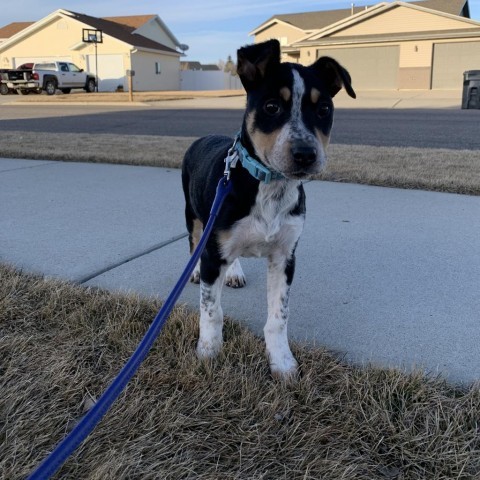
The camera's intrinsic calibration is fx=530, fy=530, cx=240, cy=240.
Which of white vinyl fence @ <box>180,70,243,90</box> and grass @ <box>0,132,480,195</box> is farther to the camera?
white vinyl fence @ <box>180,70,243,90</box>

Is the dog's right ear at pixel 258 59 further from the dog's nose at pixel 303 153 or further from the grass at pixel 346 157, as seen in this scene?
the grass at pixel 346 157

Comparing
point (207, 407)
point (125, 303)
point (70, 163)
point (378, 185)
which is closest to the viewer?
point (207, 407)

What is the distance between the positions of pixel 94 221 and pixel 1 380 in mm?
2873

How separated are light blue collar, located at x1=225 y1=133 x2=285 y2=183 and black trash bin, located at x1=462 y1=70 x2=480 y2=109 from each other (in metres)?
19.9

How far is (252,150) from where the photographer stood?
2.65 meters

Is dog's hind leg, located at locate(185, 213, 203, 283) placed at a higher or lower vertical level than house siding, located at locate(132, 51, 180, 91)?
lower

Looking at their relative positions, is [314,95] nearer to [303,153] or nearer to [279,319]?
[303,153]

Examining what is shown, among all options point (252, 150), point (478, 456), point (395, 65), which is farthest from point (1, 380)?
point (395, 65)

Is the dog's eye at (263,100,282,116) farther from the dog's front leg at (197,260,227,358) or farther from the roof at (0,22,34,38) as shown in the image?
the roof at (0,22,34,38)

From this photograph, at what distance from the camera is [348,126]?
47.4ft

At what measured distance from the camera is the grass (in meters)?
6.50

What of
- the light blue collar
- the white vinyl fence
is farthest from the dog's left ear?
the white vinyl fence

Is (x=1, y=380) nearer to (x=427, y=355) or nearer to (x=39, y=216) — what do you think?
(x=427, y=355)

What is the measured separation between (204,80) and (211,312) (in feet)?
178
